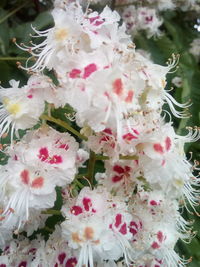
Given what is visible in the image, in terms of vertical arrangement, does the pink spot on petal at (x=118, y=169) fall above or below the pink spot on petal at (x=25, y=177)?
below

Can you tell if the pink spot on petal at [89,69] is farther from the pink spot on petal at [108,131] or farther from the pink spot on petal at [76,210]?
the pink spot on petal at [76,210]

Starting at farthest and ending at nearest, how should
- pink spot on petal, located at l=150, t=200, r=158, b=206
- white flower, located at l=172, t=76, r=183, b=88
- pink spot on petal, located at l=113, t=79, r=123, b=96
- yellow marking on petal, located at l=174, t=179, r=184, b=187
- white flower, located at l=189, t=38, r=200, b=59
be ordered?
white flower, located at l=189, t=38, r=200, b=59 < white flower, located at l=172, t=76, r=183, b=88 < pink spot on petal, located at l=150, t=200, r=158, b=206 < yellow marking on petal, located at l=174, t=179, r=184, b=187 < pink spot on petal, located at l=113, t=79, r=123, b=96

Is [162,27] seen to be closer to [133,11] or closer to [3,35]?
[133,11]

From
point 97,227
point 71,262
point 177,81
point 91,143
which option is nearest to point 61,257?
point 71,262

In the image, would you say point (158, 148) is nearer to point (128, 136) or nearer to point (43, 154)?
point (128, 136)

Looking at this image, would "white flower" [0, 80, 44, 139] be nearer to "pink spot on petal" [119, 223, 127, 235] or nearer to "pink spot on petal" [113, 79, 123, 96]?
"pink spot on petal" [113, 79, 123, 96]

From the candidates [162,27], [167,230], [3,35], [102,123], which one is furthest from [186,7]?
[102,123]

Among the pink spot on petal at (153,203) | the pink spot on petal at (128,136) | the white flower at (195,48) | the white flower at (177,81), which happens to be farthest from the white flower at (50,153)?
Answer: the white flower at (195,48)

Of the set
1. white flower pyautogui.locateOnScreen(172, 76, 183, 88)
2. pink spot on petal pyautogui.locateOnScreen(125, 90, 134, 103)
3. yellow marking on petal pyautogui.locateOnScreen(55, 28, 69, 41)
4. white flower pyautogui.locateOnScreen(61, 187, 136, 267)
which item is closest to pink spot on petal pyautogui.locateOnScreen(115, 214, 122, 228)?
white flower pyautogui.locateOnScreen(61, 187, 136, 267)
